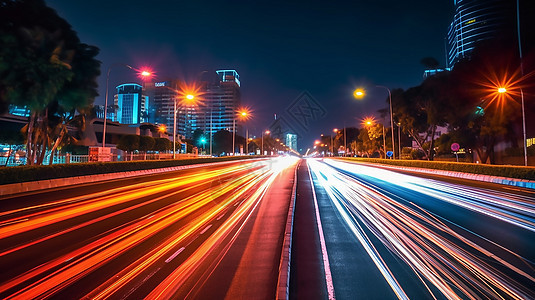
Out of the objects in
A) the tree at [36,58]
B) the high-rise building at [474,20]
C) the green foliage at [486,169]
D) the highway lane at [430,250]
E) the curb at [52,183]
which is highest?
the high-rise building at [474,20]

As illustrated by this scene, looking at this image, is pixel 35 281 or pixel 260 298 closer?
pixel 260 298

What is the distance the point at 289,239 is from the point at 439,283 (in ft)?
9.83

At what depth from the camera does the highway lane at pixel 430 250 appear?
14.1 feet

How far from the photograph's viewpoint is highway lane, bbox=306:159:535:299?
4289 millimetres

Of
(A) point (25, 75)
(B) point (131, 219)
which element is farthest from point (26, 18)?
(B) point (131, 219)

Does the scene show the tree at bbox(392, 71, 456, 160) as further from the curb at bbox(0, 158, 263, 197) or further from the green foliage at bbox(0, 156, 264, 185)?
the curb at bbox(0, 158, 263, 197)

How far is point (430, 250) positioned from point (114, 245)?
725 cm

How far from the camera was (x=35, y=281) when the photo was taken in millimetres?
4543

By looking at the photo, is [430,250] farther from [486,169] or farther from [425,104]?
[425,104]

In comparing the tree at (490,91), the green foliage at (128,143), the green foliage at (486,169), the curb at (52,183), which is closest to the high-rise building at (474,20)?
the tree at (490,91)

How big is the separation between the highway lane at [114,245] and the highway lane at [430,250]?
8.36 feet

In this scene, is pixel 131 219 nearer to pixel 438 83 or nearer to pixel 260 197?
pixel 260 197

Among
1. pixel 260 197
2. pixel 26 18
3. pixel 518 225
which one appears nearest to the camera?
pixel 518 225

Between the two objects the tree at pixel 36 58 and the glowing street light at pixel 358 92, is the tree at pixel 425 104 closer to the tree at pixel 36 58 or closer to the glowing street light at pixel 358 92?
the glowing street light at pixel 358 92
